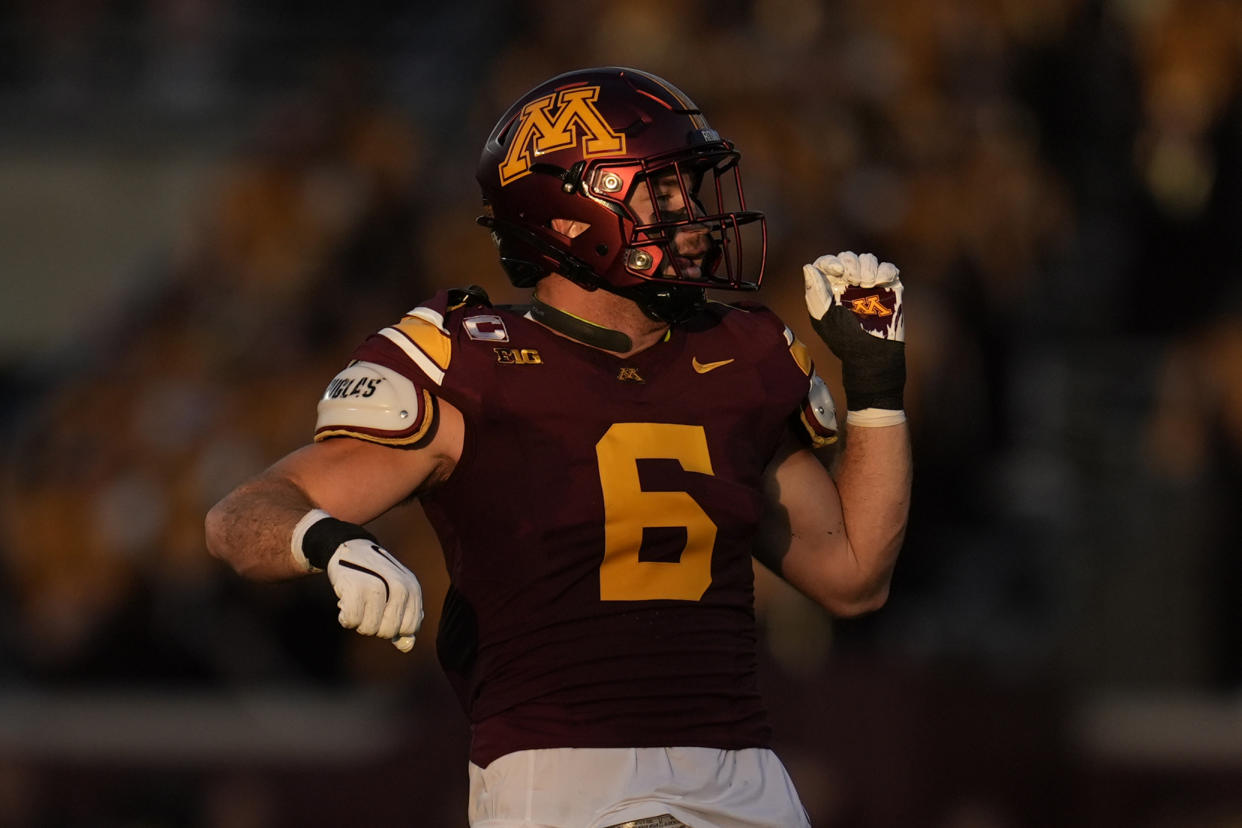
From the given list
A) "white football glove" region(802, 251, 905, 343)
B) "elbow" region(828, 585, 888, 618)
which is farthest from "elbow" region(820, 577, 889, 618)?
"white football glove" region(802, 251, 905, 343)

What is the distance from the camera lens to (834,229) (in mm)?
7711

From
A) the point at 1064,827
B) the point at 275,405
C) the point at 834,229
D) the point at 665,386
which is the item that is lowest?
the point at 1064,827

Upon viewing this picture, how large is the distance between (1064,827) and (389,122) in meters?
4.70

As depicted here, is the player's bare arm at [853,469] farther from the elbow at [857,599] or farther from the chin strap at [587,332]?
the chin strap at [587,332]

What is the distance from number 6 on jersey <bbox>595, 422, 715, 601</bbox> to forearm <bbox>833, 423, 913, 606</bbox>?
1.62 ft

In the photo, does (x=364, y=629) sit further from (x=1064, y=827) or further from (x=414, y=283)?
(x=414, y=283)

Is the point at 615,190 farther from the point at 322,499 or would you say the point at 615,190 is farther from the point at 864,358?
the point at 322,499

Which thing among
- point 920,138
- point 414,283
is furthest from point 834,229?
point 414,283

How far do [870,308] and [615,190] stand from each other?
0.55 metres

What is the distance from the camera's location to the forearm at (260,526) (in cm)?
327

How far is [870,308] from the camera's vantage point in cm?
377

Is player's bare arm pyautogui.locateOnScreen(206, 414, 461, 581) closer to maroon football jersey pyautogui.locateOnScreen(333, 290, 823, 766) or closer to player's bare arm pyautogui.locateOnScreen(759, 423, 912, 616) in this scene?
maroon football jersey pyautogui.locateOnScreen(333, 290, 823, 766)

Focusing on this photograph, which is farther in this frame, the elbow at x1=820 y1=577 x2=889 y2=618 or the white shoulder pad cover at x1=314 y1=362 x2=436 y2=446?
the elbow at x1=820 y1=577 x2=889 y2=618

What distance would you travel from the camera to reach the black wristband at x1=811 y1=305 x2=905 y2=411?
3.76 metres
